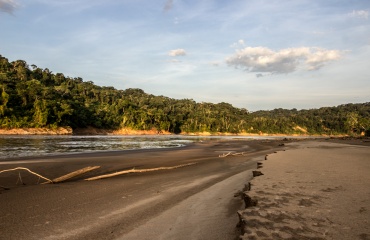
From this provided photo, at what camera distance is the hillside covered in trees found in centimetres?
9062

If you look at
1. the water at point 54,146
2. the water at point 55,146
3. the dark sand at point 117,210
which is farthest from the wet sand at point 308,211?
the water at point 54,146

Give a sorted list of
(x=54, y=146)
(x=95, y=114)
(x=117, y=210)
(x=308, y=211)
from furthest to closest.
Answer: (x=95, y=114) → (x=54, y=146) → (x=117, y=210) → (x=308, y=211)

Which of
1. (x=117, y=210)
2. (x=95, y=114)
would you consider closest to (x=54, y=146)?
(x=117, y=210)

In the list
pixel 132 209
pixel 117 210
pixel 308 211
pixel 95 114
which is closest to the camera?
pixel 308 211

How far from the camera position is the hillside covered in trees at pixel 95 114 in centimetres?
9062

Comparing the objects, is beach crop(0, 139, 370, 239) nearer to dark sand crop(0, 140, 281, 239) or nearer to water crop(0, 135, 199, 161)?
dark sand crop(0, 140, 281, 239)

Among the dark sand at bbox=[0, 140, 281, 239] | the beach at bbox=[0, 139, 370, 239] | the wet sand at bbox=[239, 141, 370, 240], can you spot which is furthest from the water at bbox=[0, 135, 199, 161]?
the wet sand at bbox=[239, 141, 370, 240]

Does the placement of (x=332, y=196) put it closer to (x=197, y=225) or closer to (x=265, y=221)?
(x=265, y=221)

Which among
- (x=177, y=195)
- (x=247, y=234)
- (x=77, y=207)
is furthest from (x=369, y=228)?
Answer: (x=77, y=207)

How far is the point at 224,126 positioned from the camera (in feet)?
564

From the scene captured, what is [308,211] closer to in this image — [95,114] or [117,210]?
[117,210]

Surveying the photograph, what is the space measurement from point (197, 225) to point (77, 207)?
2871 millimetres

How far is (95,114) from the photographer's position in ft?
424

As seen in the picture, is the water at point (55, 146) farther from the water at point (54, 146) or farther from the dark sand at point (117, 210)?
the dark sand at point (117, 210)
